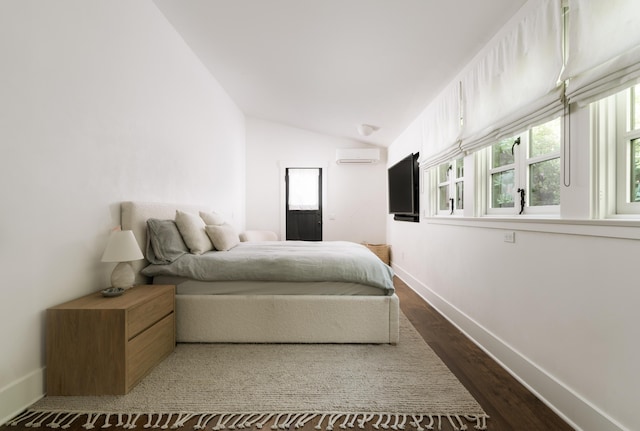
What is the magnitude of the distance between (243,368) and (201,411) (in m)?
0.42

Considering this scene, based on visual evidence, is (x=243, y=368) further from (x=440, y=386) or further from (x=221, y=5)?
(x=221, y=5)

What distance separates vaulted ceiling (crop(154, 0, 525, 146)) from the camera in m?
2.11

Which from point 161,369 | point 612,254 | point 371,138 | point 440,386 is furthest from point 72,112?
point 371,138

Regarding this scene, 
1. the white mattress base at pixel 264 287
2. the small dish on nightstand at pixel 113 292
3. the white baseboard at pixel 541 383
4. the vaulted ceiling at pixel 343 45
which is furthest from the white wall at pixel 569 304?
the small dish on nightstand at pixel 113 292

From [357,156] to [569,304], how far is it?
4.43 m

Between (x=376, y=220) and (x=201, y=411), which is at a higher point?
(x=376, y=220)

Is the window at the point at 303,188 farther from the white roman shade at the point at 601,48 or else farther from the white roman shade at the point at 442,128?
the white roman shade at the point at 601,48

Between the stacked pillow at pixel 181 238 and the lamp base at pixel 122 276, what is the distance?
1.20 ft

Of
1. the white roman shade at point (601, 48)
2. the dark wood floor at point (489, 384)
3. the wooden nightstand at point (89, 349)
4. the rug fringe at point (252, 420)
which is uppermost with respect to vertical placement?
the white roman shade at point (601, 48)

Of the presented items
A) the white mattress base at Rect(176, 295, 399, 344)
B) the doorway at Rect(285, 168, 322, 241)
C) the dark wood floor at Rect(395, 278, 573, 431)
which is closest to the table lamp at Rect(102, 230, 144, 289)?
the white mattress base at Rect(176, 295, 399, 344)

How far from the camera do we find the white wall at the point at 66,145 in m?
1.42

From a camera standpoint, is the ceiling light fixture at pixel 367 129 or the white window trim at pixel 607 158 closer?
the white window trim at pixel 607 158

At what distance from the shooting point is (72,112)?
1726 millimetres

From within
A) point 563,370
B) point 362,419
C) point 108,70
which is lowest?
point 362,419
